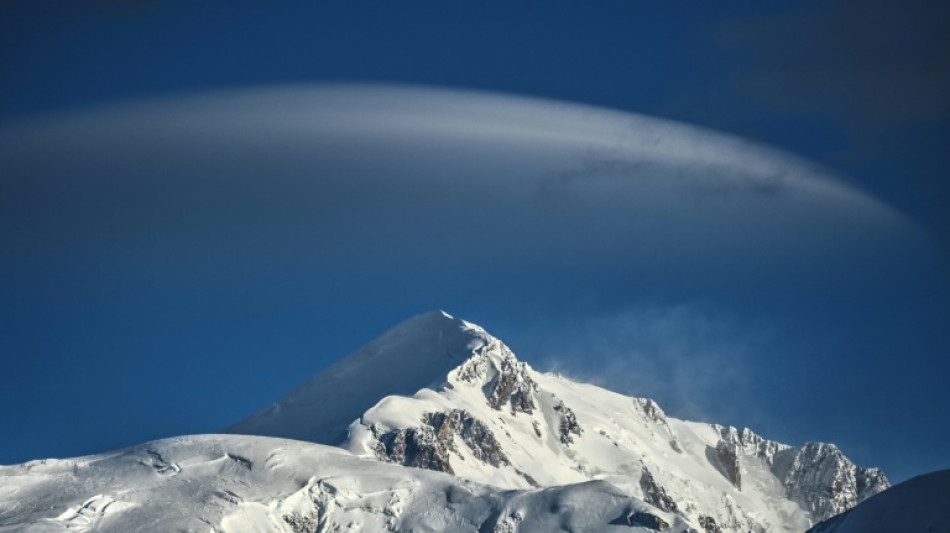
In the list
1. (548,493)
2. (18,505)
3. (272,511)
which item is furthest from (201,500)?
(548,493)

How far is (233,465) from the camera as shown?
182m

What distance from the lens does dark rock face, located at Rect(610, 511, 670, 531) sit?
574ft

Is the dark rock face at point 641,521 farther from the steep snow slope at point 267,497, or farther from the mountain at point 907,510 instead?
the mountain at point 907,510

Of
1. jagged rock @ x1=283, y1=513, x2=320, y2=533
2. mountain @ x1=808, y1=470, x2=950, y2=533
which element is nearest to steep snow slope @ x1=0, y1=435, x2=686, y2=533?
jagged rock @ x1=283, y1=513, x2=320, y2=533

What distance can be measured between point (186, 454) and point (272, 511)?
18.7 meters

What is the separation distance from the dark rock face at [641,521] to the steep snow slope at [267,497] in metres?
0.16

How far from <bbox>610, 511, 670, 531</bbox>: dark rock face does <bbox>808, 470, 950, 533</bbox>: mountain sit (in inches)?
1452

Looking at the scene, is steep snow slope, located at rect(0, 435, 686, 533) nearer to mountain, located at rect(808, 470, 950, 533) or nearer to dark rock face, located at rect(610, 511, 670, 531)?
dark rock face, located at rect(610, 511, 670, 531)

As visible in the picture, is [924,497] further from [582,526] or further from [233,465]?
[233,465]

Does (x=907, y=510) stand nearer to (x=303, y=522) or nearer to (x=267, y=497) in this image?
(x=303, y=522)

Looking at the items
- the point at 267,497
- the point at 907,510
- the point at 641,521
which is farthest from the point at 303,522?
the point at 907,510

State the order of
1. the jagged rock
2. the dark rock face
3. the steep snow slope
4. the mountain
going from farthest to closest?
1. the dark rock face
2. the jagged rock
3. the steep snow slope
4. the mountain

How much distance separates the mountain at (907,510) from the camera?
423 ft

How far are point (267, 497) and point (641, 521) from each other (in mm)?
45264
